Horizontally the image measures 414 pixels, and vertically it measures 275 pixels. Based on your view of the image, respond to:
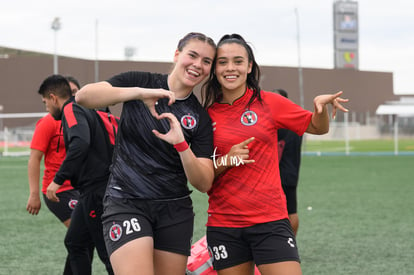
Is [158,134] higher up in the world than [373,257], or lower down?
higher up

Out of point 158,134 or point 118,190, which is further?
point 118,190

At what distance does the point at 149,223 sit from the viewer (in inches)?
154

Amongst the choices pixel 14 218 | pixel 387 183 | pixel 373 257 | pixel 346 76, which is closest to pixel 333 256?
pixel 373 257

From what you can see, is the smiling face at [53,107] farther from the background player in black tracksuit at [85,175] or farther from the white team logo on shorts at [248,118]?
the white team logo on shorts at [248,118]

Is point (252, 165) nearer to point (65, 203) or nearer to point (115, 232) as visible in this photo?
point (115, 232)

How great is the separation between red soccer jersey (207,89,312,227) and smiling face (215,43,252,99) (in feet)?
0.49

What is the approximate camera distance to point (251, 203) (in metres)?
4.13

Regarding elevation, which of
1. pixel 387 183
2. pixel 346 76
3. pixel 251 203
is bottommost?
pixel 387 183

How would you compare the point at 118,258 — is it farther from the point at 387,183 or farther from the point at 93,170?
the point at 387,183

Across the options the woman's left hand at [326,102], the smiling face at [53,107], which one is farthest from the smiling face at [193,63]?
the smiling face at [53,107]

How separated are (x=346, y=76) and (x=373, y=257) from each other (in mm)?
55369

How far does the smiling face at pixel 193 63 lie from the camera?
3996 mm

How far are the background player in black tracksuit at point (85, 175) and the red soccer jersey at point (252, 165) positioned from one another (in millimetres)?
1416

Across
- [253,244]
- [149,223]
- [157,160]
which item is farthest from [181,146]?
[253,244]
